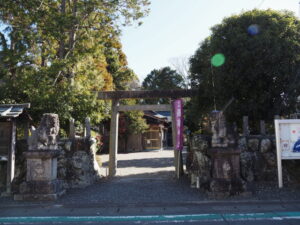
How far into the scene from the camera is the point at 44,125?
7.09 metres

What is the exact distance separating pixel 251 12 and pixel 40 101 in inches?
314

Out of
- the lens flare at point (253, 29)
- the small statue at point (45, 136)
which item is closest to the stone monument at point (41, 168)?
the small statue at point (45, 136)

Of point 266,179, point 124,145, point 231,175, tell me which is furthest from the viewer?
point 124,145

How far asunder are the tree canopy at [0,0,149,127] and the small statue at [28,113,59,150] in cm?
139

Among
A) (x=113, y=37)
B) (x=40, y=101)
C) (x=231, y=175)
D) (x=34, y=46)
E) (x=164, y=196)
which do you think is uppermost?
(x=113, y=37)

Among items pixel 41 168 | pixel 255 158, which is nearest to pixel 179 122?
pixel 255 158

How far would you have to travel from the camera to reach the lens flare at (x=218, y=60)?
9.62 metres

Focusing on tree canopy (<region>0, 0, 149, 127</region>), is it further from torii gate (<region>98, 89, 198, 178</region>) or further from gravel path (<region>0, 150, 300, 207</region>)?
gravel path (<region>0, 150, 300, 207</region>)

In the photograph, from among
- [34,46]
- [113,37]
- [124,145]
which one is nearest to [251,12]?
[113,37]

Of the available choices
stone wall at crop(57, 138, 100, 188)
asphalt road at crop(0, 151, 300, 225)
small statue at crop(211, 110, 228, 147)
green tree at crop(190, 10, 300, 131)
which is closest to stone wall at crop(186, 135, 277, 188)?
asphalt road at crop(0, 151, 300, 225)

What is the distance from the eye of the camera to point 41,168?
689 centimetres

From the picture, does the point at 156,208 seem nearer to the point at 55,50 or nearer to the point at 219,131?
the point at 219,131

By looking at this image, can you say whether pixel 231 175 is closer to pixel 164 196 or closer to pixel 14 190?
pixel 164 196

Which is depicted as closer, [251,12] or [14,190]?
[14,190]
